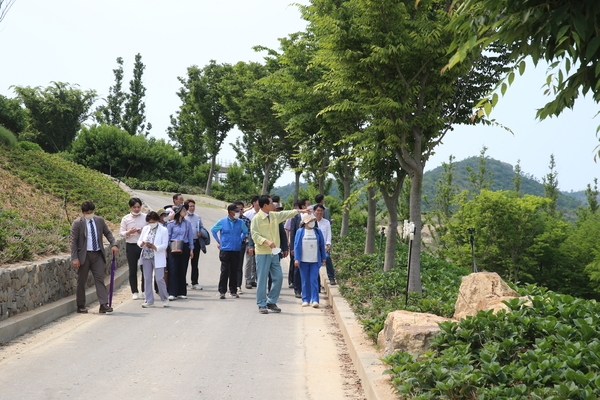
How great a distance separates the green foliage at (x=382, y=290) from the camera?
9.38 metres

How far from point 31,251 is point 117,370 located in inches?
205

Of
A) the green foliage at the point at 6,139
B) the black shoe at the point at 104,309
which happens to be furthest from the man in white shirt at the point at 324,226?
the green foliage at the point at 6,139

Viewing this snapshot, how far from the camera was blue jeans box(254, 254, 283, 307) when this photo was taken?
39.3ft

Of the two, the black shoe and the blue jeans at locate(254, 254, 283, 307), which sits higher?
the blue jeans at locate(254, 254, 283, 307)

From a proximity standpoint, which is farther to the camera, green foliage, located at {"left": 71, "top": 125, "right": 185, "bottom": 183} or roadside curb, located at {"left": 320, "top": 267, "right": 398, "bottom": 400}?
green foliage, located at {"left": 71, "top": 125, "right": 185, "bottom": 183}

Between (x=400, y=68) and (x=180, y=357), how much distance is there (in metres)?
6.71

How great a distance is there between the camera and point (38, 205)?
67.3 ft

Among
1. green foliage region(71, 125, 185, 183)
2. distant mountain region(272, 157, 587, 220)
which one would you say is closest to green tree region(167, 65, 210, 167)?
green foliage region(71, 125, 185, 183)

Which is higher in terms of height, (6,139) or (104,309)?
(6,139)

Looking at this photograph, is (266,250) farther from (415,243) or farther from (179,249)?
(415,243)

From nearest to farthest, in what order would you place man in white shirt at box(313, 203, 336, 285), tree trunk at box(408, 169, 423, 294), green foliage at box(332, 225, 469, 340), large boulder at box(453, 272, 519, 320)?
1. large boulder at box(453, 272, 519, 320)
2. green foliage at box(332, 225, 469, 340)
3. tree trunk at box(408, 169, 423, 294)
4. man in white shirt at box(313, 203, 336, 285)

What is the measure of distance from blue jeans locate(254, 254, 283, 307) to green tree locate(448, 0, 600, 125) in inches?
302

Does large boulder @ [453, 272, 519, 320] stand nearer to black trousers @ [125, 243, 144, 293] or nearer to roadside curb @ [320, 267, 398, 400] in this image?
roadside curb @ [320, 267, 398, 400]

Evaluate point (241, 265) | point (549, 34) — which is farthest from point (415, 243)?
point (549, 34)
